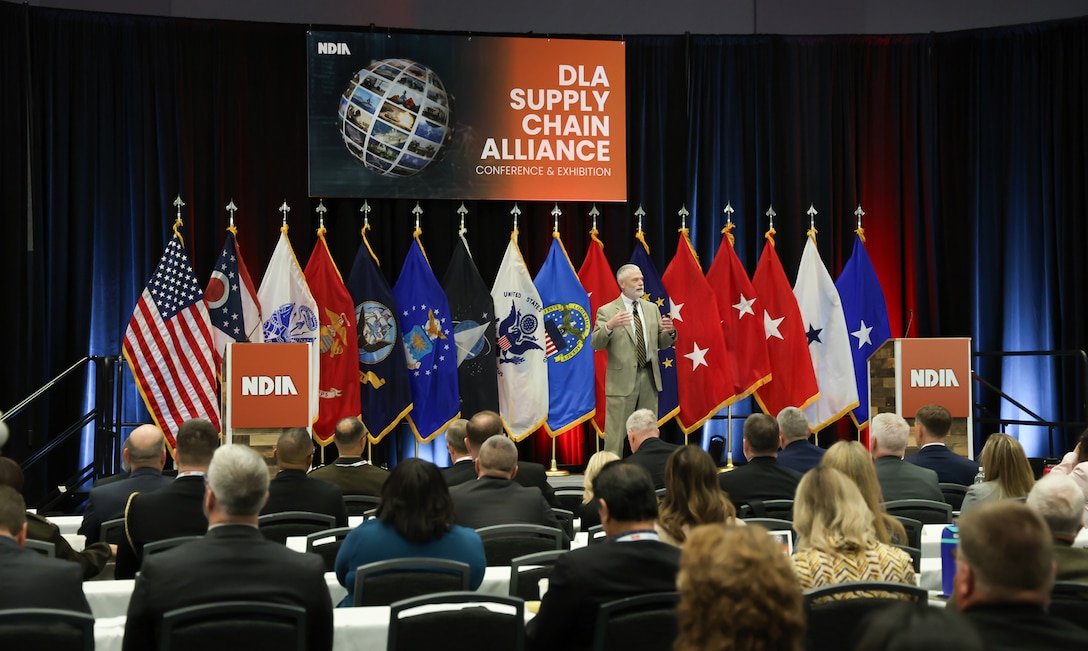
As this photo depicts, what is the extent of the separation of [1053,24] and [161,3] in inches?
330

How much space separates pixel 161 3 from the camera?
35.2 feet

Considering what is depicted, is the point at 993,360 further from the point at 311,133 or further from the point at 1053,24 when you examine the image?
the point at 311,133

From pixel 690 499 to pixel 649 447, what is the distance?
2.08m

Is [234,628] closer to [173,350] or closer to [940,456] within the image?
[940,456]

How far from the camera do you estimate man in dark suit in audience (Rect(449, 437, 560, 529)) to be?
493cm

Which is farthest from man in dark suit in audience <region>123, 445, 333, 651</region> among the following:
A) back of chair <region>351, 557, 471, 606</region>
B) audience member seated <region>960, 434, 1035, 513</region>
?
audience member seated <region>960, 434, 1035, 513</region>

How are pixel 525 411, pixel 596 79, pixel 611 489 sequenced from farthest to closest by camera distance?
pixel 596 79
pixel 525 411
pixel 611 489

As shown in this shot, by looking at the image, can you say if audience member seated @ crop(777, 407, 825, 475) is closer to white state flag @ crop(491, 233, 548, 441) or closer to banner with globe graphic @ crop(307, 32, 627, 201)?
white state flag @ crop(491, 233, 548, 441)

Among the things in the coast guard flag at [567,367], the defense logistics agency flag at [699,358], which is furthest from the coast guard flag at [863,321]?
the coast guard flag at [567,367]

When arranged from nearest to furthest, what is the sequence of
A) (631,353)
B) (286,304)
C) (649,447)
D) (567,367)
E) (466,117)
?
(649,447) < (631,353) < (286,304) < (567,367) < (466,117)

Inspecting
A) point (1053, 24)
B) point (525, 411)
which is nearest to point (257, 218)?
point (525, 411)

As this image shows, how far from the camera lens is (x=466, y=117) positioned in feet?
35.8

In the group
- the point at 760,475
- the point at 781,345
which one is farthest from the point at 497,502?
the point at 781,345

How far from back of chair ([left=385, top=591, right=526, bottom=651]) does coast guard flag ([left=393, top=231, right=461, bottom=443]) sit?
6.83 metres
